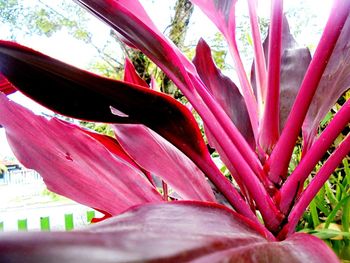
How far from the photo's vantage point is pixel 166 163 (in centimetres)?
25

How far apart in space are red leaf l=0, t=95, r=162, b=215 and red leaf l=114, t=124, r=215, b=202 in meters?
0.01

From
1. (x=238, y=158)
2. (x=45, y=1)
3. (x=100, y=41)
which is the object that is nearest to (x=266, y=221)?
(x=238, y=158)

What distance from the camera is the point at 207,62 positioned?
39cm

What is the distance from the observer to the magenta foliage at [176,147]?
10 cm

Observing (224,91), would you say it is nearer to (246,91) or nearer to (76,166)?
(246,91)

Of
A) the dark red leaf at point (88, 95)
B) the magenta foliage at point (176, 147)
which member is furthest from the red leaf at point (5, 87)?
the dark red leaf at point (88, 95)

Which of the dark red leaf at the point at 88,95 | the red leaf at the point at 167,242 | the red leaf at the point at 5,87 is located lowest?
Answer: the red leaf at the point at 167,242

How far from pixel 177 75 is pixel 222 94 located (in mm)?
138

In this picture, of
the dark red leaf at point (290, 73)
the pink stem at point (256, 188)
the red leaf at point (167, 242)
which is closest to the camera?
the red leaf at point (167, 242)

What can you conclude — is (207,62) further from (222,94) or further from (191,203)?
(191,203)

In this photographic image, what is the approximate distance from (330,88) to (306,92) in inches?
3.1

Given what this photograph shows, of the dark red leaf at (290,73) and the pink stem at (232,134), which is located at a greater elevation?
the dark red leaf at (290,73)

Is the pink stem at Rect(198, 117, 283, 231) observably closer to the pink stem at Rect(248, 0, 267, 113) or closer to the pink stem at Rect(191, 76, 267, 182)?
the pink stem at Rect(191, 76, 267, 182)

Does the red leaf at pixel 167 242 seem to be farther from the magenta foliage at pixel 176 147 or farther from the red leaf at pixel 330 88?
the red leaf at pixel 330 88
